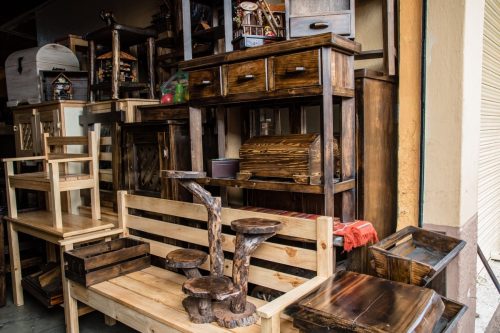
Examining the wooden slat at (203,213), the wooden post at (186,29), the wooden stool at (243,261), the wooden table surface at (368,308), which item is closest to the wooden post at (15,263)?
the wooden slat at (203,213)

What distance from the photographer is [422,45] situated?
226 centimetres

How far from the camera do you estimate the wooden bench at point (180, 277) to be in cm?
198

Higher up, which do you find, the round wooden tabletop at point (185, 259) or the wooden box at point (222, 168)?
the wooden box at point (222, 168)

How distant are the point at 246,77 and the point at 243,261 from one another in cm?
95

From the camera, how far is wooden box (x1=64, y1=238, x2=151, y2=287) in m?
2.62

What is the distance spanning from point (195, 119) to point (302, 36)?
2.83 feet

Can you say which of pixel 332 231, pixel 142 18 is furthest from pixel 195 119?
pixel 142 18

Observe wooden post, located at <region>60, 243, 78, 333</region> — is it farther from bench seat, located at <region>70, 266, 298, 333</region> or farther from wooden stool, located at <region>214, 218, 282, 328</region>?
wooden stool, located at <region>214, 218, 282, 328</region>

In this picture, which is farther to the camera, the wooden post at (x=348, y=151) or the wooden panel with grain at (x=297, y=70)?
the wooden post at (x=348, y=151)

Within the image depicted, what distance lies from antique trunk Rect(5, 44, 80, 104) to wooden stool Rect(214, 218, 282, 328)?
10.6ft

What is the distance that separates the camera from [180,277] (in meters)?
2.72

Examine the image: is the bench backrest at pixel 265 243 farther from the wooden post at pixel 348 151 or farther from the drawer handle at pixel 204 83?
the drawer handle at pixel 204 83

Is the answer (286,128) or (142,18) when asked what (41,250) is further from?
(286,128)

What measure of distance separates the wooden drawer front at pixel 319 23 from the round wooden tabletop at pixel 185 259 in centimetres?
126
